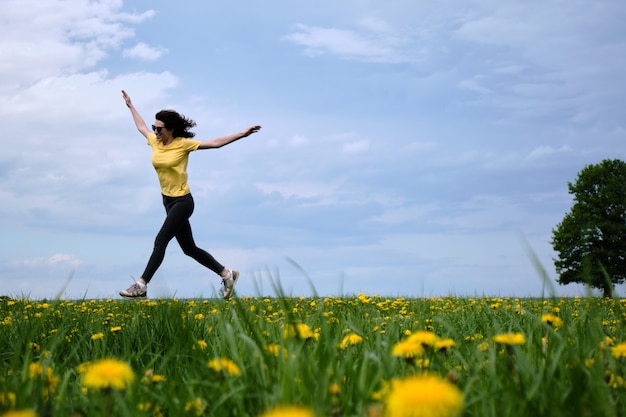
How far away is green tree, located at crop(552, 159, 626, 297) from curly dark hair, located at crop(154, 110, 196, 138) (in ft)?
105

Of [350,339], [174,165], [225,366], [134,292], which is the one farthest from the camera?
[174,165]

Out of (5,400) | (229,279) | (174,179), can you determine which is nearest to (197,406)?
(5,400)

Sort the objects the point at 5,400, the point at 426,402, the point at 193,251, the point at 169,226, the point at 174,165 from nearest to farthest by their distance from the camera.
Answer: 1. the point at 426,402
2. the point at 5,400
3. the point at 169,226
4. the point at 174,165
5. the point at 193,251

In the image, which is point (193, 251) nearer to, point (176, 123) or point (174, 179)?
point (174, 179)

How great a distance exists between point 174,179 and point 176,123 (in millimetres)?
1308

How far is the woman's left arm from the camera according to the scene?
12039mm

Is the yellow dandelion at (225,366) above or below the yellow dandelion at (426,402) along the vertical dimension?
below

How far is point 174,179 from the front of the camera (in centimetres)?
1275

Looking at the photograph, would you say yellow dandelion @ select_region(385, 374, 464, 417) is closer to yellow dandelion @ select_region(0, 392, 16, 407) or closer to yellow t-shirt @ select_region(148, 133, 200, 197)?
yellow dandelion @ select_region(0, 392, 16, 407)

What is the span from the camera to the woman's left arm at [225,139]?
12.0 m

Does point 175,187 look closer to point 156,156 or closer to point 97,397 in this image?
point 156,156

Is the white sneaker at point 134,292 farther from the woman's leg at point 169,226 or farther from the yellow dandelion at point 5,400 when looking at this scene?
the yellow dandelion at point 5,400

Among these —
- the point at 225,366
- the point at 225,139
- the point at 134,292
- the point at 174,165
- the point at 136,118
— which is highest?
the point at 136,118

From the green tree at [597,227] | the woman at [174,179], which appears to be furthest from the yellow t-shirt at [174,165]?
the green tree at [597,227]
